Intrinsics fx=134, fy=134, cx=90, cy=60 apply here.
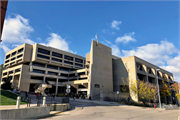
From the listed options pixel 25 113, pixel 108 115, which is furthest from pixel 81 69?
pixel 25 113

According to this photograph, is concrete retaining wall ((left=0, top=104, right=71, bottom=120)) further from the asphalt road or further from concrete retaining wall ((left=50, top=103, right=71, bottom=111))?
concrete retaining wall ((left=50, top=103, right=71, bottom=111))

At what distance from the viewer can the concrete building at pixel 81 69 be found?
4428 cm

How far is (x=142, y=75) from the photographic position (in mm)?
51562

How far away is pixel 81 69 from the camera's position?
193ft

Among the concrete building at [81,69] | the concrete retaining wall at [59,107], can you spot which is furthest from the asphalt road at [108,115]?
the concrete building at [81,69]

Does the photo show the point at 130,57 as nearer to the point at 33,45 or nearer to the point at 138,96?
the point at 138,96

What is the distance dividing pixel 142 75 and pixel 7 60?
6373 centimetres

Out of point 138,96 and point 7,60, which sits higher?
point 7,60

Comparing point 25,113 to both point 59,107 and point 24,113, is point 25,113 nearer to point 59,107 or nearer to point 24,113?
point 24,113

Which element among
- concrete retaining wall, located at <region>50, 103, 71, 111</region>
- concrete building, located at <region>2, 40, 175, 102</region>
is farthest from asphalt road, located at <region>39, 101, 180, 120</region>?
concrete building, located at <region>2, 40, 175, 102</region>

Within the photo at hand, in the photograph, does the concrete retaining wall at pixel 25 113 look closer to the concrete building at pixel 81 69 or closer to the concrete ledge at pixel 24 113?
the concrete ledge at pixel 24 113

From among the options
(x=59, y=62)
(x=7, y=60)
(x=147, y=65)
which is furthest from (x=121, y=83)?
(x=7, y=60)

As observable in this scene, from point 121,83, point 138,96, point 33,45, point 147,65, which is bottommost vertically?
point 138,96

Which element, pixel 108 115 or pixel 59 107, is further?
pixel 59 107
